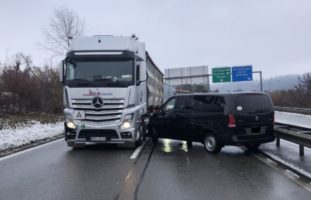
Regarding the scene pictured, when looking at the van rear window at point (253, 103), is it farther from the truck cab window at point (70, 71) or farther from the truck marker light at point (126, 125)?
the truck cab window at point (70, 71)

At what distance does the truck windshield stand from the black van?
6.89 feet

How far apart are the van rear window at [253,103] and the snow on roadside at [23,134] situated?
25.7ft

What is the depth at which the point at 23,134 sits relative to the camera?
19.2m

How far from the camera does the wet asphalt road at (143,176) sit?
7.68 m

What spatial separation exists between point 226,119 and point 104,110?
3730 millimetres

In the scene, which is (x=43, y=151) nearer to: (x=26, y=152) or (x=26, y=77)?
(x=26, y=152)

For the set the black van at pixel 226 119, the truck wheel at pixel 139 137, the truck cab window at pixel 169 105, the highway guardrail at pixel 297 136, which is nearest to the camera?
the highway guardrail at pixel 297 136

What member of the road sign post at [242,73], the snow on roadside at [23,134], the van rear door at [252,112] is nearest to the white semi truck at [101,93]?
the snow on roadside at [23,134]

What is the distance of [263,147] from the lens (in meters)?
14.0

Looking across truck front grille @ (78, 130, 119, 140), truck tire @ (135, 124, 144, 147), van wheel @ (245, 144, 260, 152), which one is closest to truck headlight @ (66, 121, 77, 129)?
truck front grille @ (78, 130, 119, 140)

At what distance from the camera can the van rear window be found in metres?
12.3

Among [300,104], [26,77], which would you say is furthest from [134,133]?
[300,104]

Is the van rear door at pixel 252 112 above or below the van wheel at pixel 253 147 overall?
above

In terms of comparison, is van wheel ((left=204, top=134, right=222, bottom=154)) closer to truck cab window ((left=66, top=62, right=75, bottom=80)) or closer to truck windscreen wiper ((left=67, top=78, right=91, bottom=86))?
truck windscreen wiper ((left=67, top=78, right=91, bottom=86))
